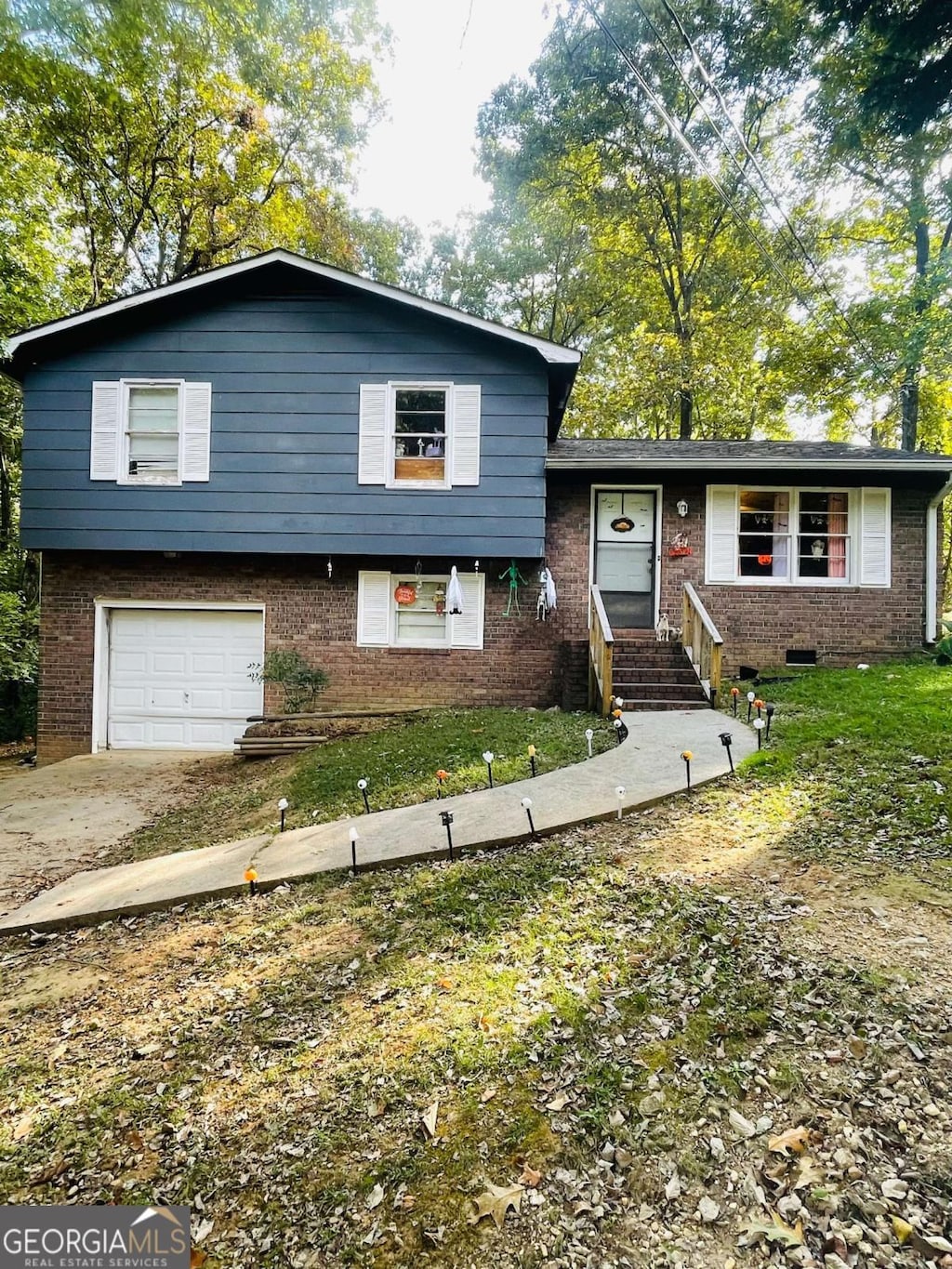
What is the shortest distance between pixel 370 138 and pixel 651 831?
789 inches

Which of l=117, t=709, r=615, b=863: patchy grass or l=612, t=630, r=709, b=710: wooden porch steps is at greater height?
l=612, t=630, r=709, b=710: wooden porch steps

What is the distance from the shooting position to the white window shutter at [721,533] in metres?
9.45

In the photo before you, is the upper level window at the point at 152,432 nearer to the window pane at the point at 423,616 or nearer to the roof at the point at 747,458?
the window pane at the point at 423,616

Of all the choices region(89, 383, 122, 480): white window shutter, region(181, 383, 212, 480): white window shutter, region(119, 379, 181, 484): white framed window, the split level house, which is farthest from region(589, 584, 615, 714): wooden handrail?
region(89, 383, 122, 480): white window shutter

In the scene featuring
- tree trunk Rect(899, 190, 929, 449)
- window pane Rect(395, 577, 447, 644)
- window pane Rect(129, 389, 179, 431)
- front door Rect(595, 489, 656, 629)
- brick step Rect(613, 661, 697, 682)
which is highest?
tree trunk Rect(899, 190, 929, 449)

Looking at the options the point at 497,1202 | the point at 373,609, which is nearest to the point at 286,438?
the point at 373,609

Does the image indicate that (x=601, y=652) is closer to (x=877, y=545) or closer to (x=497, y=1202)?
(x=877, y=545)

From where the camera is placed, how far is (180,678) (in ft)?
31.3

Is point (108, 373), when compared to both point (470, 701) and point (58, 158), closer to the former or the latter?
point (470, 701)

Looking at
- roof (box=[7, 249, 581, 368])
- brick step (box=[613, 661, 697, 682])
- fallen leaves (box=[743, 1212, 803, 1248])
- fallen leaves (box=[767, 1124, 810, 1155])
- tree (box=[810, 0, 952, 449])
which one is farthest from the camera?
tree (box=[810, 0, 952, 449])

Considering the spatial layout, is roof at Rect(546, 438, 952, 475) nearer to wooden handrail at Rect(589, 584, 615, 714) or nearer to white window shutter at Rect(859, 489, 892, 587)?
white window shutter at Rect(859, 489, 892, 587)

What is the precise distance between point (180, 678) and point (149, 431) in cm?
364

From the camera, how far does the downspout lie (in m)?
9.20

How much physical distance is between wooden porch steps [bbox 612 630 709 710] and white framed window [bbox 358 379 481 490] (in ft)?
10.6
